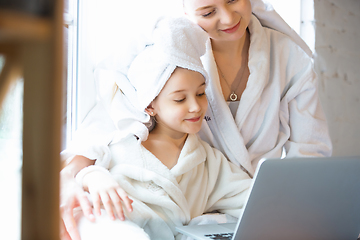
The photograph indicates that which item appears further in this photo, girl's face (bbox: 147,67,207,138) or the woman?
the woman

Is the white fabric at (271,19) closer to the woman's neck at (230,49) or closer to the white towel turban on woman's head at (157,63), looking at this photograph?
the woman's neck at (230,49)

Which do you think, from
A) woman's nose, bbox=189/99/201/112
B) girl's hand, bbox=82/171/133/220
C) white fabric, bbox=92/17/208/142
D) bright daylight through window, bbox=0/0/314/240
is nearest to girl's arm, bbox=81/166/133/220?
girl's hand, bbox=82/171/133/220

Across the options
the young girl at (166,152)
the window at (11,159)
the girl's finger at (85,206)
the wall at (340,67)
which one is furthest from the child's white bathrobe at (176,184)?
the wall at (340,67)

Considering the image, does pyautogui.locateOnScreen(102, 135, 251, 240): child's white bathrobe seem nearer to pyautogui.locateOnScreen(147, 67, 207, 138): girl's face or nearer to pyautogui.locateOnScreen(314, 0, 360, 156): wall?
pyautogui.locateOnScreen(147, 67, 207, 138): girl's face

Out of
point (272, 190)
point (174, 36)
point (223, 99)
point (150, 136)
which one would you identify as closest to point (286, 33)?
point (223, 99)

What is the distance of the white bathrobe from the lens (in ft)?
3.94

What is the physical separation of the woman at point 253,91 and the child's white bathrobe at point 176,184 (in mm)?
110

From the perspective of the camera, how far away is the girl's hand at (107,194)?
33.5 inches

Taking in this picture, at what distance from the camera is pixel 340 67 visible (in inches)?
80.1

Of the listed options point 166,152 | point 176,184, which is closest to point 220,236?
point 176,184

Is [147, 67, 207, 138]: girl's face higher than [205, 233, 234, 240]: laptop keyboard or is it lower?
higher

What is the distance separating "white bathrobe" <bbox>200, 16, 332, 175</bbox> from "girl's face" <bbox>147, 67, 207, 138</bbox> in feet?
0.58

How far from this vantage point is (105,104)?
1.15 metres

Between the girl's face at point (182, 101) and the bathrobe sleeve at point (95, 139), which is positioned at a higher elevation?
the girl's face at point (182, 101)
